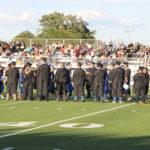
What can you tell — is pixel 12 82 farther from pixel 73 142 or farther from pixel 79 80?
pixel 73 142

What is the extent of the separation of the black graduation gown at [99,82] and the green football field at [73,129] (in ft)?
14.3

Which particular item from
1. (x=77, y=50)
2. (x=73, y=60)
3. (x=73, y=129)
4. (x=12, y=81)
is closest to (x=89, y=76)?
(x=12, y=81)

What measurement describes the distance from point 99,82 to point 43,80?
2.63 m

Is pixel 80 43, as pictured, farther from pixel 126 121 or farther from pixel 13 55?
pixel 126 121

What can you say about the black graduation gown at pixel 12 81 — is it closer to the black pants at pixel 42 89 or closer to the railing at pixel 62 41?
the black pants at pixel 42 89

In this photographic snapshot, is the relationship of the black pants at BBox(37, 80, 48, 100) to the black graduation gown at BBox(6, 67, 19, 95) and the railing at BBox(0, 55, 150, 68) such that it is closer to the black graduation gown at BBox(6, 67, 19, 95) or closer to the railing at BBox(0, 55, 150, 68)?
the black graduation gown at BBox(6, 67, 19, 95)

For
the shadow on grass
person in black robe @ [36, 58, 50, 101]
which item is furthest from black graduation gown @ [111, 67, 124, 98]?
the shadow on grass

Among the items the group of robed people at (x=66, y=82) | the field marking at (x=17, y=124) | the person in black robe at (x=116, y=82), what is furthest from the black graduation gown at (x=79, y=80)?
the field marking at (x=17, y=124)

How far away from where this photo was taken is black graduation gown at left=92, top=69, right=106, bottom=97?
846 inches

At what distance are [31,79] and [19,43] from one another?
79.8ft

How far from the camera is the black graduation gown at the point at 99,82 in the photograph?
2150 cm

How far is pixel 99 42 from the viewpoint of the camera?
4444cm

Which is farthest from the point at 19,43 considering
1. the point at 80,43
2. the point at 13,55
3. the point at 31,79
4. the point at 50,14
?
the point at 50,14

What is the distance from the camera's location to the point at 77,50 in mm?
41281
